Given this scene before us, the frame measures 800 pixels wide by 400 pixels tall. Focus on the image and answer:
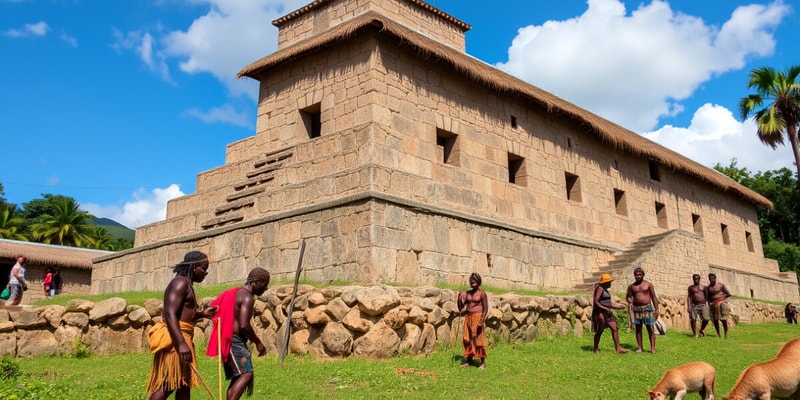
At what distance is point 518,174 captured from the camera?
1633 centimetres

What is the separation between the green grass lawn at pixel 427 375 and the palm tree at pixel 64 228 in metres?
30.3

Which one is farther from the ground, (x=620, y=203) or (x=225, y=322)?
(x=620, y=203)

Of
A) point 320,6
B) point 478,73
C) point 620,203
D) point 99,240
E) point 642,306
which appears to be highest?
point 320,6

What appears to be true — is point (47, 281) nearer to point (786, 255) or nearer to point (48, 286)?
point (48, 286)

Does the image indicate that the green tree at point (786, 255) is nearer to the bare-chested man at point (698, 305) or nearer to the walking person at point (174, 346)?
the bare-chested man at point (698, 305)

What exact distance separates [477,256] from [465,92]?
4546 millimetres

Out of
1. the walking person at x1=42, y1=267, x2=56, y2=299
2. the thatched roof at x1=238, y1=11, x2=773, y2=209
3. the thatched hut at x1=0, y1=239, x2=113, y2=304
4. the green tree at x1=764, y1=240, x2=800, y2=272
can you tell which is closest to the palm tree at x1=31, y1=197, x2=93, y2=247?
the thatched hut at x1=0, y1=239, x2=113, y2=304

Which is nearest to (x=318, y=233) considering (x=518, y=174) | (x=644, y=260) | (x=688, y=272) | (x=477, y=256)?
(x=477, y=256)

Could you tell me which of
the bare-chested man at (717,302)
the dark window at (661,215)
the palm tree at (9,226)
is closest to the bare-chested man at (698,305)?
the bare-chested man at (717,302)

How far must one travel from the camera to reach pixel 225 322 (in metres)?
5.12

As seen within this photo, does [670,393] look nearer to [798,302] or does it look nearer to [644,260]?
[644,260]

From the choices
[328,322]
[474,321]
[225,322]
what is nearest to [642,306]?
[474,321]

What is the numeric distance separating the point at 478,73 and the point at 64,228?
101ft

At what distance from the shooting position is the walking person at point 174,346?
15.1ft
